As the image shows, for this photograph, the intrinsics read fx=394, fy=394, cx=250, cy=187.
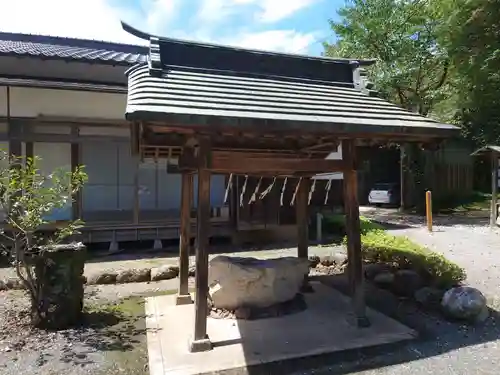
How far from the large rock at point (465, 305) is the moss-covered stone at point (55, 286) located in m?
4.65

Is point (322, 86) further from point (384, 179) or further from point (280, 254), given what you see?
point (384, 179)

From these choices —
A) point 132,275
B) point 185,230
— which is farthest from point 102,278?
point 185,230

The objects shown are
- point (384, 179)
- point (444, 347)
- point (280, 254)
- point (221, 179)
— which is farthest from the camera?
point (384, 179)

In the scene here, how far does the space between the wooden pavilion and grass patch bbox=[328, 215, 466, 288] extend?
2.07m

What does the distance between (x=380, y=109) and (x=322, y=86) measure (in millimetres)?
933

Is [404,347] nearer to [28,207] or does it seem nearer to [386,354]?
[386,354]

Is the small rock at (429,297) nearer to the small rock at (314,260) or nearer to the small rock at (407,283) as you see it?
the small rock at (407,283)

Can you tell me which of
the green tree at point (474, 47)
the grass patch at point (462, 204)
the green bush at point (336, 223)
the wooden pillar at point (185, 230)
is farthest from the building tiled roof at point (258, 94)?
the grass patch at point (462, 204)

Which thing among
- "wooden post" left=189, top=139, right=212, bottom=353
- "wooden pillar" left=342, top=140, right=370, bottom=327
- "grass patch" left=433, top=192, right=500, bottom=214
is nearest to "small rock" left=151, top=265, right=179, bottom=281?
"wooden post" left=189, top=139, right=212, bottom=353

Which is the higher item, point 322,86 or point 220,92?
point 322,86

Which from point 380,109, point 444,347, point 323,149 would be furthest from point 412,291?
point 380,109

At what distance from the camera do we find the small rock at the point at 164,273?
23.6 ft

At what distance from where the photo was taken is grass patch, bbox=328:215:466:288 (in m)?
6.00

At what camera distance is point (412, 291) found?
5.85 meters
